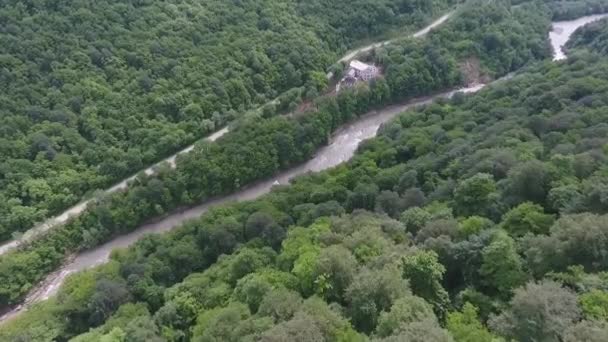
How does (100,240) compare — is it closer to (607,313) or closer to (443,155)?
(443,155)

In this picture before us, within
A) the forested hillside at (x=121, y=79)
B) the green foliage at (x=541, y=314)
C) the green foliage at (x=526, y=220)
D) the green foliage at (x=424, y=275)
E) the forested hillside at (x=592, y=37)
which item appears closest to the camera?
the green foliage at (x=541, y=314)

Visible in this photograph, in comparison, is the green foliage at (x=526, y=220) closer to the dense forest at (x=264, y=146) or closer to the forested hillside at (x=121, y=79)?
the dense forest at (x=264, y=146)

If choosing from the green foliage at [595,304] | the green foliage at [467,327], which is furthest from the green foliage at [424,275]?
the green foliage at [595,304]

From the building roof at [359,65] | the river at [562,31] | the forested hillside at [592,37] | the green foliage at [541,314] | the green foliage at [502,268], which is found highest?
the green foliage at [541,314]

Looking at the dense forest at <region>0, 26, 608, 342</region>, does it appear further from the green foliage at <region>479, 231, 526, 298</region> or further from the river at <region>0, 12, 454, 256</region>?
the river at <region>0, 12, 454, 256</region>

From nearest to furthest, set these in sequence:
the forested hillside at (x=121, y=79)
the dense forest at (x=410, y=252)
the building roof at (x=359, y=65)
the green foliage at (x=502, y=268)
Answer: the dense forest at (x=410, y=252)
the green foliage at (x=502, y=268)
the forested hillside at (x=121, y=79)
the building roof at (x=359, y=65)

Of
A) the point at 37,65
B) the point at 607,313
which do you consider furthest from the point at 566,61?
the point at 37,65
